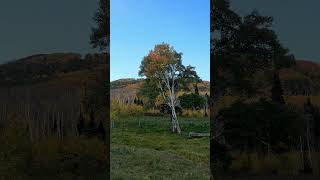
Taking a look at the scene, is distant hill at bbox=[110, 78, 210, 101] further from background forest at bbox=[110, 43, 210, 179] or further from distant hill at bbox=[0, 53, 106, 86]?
distant hill at bbox=[0, 53, 106, 86]

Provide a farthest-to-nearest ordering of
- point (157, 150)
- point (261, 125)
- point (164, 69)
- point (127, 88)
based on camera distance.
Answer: point (164, 69)
point (127, 88)
point (157, 150)
point (261, 125)

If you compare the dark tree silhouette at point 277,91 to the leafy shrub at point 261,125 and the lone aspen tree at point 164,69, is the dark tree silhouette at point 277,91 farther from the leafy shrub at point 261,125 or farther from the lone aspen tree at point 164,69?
the lone aspen tree at point 164,69

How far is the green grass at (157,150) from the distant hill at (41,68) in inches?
171

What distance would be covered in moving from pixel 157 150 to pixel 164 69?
7.21 ft

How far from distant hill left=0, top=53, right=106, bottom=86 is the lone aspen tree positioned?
6.09 m

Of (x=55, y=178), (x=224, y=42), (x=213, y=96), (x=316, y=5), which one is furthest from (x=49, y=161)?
(x=316, y=5)

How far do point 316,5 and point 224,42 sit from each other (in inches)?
56.0

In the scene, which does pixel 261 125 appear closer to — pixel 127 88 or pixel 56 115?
pixel 56 115

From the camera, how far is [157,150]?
1241 centimetres

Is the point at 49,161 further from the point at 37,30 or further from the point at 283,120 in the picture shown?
the point at 283,120

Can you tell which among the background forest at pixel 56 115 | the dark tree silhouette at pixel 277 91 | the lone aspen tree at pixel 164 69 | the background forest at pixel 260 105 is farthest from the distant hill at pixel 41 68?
the lone aspen tree at pixel 164 69

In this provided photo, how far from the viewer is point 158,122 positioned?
12914 millimetres

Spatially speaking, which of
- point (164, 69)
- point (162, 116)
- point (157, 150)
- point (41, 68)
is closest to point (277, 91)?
point (41, 68)

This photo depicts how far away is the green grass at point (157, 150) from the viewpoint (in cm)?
1121
